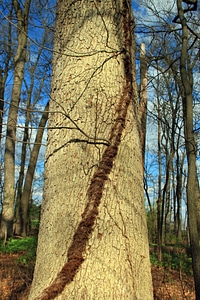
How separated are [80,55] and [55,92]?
0.73 feet

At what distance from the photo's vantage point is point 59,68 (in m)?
1.45

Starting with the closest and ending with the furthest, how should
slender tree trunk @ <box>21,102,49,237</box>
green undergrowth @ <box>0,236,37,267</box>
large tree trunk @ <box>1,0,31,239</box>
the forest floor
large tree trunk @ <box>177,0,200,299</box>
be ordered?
the forest floor → large tree trunk @ <box>177,0,200,299</box> → green undergrowth @ <box>0,236,37,267</box> → large tree trunk @ <box>1,0,31,239</box> → slender tree trunk @ <box>21,102,49,237</box>

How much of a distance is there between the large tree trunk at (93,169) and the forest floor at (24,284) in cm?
255

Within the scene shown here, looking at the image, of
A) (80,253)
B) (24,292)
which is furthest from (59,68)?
(24,292)

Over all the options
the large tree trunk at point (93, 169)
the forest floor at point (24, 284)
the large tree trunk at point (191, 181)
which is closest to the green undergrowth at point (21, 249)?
the forest floor at point (24, 284)

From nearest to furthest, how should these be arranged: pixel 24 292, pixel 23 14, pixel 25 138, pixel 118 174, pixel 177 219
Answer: pixel 118 174 → pixel 24 292 → pixel 23 14 → pixel 25 138 → pixel 177 219

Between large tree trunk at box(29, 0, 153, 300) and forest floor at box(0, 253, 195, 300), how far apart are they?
100 inches

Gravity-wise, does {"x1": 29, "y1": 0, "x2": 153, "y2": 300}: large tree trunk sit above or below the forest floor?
above

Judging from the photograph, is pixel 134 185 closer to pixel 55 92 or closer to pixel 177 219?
pixel 55 92

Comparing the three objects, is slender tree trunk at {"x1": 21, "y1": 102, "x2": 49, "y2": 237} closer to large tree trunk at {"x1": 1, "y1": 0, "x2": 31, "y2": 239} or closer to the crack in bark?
large tree trunk at {"x1": 1, "y1": 0, "x2": 31, "y2": 239}

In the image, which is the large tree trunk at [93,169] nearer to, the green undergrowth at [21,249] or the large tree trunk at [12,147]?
the green undergrowth at [21,249]

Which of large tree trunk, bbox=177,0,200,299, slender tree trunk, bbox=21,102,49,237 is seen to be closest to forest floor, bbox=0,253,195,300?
large tree trunk, bbox=177,0,200,299

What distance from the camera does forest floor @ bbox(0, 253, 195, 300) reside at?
4.34 metres

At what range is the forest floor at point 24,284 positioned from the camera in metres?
4.34
